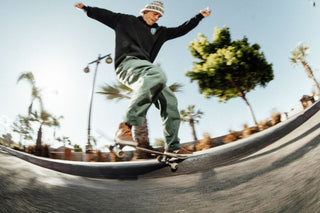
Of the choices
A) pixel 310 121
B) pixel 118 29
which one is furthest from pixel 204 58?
pixel 310 121

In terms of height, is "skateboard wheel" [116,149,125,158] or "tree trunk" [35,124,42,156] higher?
"tree trunk" [35,124,42,156]

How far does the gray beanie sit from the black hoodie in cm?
11

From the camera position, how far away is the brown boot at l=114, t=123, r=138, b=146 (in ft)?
3.06

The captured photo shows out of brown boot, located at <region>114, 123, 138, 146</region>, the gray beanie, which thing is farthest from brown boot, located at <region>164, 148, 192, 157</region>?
the gray beanie

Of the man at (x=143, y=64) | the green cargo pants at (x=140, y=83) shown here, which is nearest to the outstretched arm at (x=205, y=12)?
the man at (x=143, y=64)

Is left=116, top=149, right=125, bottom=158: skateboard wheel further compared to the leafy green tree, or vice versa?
the leafy green tree

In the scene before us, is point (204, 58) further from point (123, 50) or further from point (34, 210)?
point (34, 210)

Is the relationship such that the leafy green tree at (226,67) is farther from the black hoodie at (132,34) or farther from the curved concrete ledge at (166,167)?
the curved concrete ledge at (166,167)

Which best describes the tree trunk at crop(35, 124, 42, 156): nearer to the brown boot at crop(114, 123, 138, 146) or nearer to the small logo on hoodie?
the brown boot at crop(114, 123, 138, 146)

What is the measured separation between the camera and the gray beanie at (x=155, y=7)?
58.9 inches

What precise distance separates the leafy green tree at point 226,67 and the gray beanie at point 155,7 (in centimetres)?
249

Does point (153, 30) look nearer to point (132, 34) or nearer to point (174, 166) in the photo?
point (132, 34)

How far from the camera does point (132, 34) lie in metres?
1.29

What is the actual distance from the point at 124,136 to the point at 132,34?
33.4 inches
